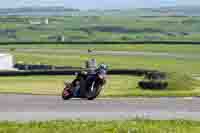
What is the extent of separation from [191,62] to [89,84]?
167ft

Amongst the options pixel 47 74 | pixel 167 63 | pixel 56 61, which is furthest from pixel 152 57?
pixel 47 74

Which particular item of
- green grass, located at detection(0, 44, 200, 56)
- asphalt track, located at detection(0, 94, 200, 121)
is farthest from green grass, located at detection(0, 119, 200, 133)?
green grass, located at detection(0, 44, 200, 56)

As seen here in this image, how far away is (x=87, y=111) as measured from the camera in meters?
18.0

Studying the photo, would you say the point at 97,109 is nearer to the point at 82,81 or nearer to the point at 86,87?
the point at 86,87

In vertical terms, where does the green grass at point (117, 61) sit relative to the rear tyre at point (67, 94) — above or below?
below

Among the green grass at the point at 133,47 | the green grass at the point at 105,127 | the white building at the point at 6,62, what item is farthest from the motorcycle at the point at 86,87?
the green grass at the point at 133,47

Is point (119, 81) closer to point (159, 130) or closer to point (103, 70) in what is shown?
point (103, 70)

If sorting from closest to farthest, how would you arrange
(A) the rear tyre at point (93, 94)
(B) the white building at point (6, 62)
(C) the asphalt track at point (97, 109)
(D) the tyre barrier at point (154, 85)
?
(C) the asphalt track at point (97, 109)
(A) the rear tyre at point (93, 94)
(D) the tyre barrier at point (154, 85)
(B) the white building at point (6, 62)

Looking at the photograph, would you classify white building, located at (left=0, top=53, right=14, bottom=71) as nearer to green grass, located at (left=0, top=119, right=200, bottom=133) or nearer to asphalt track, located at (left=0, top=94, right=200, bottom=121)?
asphalt track, located at (left=0, top=94, right=200, bottom=121)

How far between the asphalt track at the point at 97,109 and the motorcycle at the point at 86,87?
2.20ft

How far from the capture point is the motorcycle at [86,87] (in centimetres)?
2259

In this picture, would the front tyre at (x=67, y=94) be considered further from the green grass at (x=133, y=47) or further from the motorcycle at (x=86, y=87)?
the green grass at (x=133, y=47)

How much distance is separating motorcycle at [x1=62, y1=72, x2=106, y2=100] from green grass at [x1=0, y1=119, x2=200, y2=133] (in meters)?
7.59

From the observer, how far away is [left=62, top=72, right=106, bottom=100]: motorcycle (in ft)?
74.1
